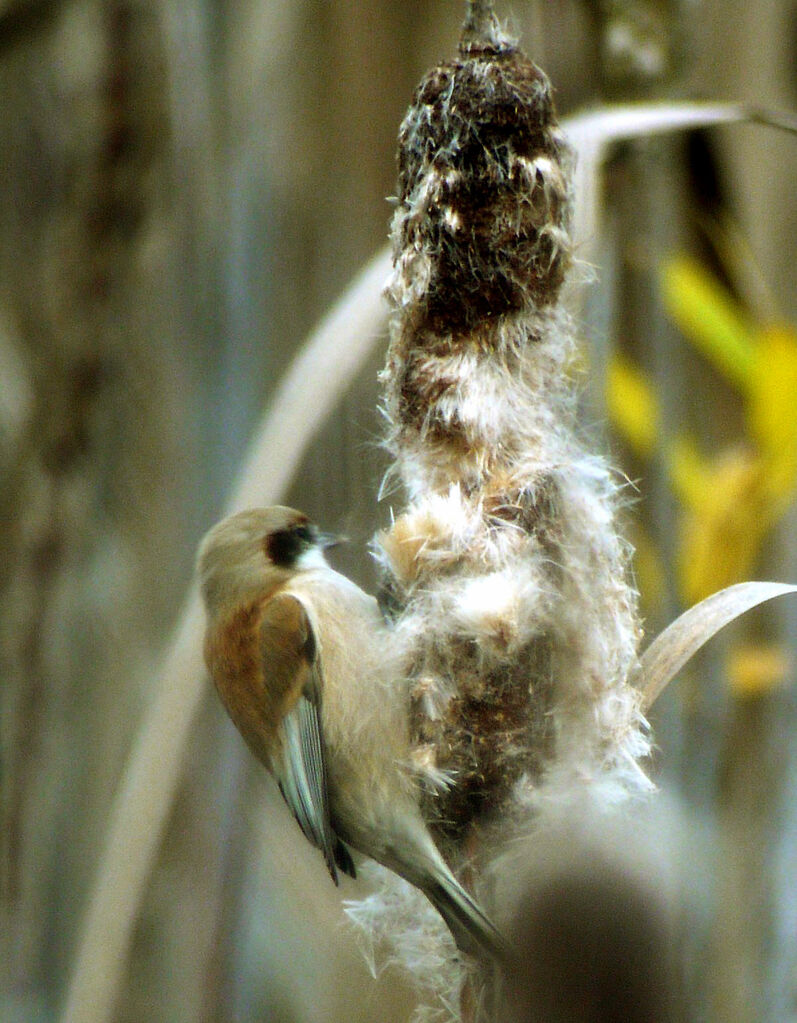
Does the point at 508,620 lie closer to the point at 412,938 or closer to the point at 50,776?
the point at 412,938

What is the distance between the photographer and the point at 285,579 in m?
0.78

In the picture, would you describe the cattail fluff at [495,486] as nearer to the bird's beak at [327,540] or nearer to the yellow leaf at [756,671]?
the bird's beak at [327,540]

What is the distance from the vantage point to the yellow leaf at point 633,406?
1.45m

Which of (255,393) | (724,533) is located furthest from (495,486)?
(255,393)

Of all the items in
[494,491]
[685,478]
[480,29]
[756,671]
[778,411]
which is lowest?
[756,671]

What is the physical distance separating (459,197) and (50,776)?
1.36 meters

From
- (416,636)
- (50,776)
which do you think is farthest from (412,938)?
(50,776)

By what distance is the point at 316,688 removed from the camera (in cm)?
72

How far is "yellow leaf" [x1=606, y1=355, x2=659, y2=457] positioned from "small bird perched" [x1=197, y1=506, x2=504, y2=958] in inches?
31.3

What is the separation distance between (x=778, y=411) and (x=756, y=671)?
0.40m

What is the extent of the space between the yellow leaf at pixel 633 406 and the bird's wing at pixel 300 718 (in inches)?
31.8

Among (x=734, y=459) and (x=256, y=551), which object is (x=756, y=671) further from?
(x=256, y=551)

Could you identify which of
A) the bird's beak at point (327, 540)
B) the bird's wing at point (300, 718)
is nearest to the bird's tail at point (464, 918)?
the bird's wing at point (300, 718)

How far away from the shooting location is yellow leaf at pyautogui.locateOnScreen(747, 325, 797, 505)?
4.16 feet
